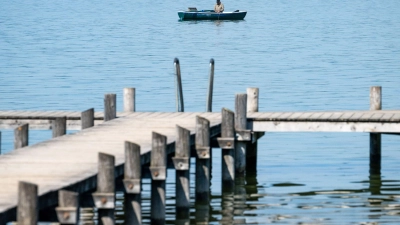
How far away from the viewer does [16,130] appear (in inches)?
677

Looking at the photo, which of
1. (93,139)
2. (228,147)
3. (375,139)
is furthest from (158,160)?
(375,139)

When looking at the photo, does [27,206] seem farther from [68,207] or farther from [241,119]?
[241,119]

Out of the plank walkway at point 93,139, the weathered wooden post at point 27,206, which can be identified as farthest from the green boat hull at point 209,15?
the weathered wooden post at point 27,206

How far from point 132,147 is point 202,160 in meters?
3.89

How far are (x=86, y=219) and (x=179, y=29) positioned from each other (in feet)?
196

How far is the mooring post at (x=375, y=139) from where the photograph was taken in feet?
67.9

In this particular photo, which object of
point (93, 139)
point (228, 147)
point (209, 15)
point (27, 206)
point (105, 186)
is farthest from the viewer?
point (209, 15)

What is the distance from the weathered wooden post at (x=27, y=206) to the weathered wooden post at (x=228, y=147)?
7398 millimetres

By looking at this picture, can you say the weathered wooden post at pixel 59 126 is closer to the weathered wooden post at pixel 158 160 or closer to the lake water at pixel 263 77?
the lake water at pixel 263 77

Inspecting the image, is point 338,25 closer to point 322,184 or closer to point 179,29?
point 179,29

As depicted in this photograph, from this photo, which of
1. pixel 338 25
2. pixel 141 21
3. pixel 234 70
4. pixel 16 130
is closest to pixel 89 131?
pixel 16 130

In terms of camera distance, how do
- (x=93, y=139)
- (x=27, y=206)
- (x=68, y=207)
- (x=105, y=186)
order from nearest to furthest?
(x=27, y=206) < (x=68, y=207) < (x=105, y=186) < (x=93, y=139)

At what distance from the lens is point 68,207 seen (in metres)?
11.9

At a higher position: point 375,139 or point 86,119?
point 86,119
